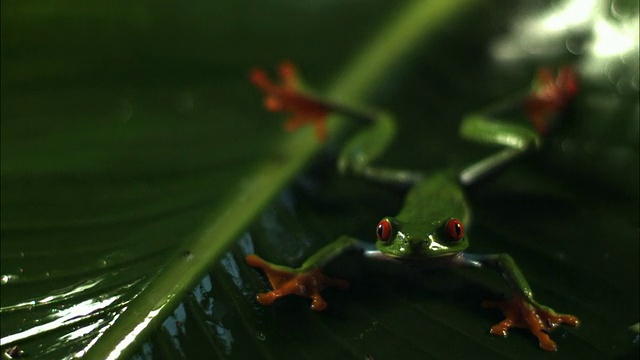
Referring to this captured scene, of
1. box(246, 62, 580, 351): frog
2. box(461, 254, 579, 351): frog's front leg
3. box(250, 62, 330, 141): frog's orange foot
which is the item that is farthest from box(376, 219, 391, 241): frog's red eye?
box(250, 62, 330, 141): frog's orange foot

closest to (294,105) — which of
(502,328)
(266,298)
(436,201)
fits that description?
(436,201)

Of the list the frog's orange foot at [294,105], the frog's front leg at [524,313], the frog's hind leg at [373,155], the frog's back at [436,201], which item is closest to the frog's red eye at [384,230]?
the frog's back at [436,201]

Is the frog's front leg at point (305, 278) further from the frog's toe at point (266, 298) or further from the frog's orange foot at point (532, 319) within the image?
the frog's orange foot at point (532, 319)

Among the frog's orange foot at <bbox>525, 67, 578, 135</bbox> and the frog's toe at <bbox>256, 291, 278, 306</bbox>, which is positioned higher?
the frog's orange foot at <bbox>525, 67, 578, 135</bbox>

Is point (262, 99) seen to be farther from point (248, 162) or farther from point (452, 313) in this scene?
point (452, 313)

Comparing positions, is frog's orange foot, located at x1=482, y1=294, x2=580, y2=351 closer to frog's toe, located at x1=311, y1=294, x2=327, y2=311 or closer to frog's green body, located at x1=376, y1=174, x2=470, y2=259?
frog's green body, located at x1=376, y1=174, x2=470, y2=259
